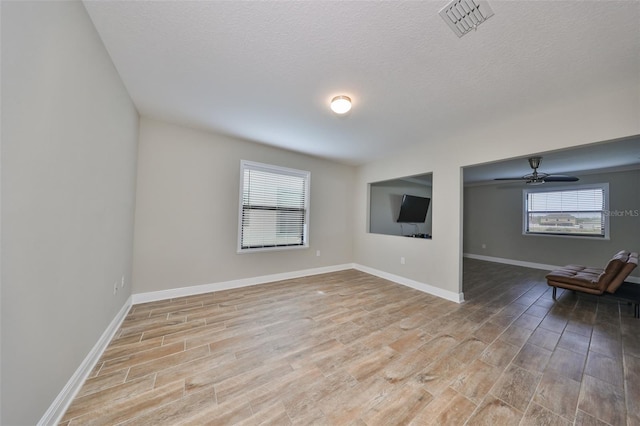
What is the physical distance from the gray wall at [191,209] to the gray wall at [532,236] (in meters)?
6.07

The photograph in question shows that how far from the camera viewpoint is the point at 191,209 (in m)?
3.26

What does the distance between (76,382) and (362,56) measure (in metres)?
3.13

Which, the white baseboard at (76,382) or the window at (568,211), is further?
the window at (568,211)

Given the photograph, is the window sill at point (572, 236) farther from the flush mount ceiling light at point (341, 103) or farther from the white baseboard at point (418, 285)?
the flush mount ceiling light at point (341, 103)

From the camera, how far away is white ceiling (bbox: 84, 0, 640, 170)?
4.53 ft

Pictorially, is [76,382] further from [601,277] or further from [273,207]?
[601,277]

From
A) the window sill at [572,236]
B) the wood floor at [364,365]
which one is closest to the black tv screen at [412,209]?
the wood floor at [364,365]

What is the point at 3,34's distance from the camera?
85cm

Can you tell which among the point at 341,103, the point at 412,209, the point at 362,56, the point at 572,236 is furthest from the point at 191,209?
the point at 572,236

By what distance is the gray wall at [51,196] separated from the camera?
0.93 meters

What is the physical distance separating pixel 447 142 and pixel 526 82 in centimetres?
144

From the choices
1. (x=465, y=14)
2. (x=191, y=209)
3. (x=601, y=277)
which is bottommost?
(x=601, y=277)

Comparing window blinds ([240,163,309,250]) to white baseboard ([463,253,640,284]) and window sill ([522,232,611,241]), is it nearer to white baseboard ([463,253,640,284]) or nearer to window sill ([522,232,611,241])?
white baseboard ([463,253,640,284])

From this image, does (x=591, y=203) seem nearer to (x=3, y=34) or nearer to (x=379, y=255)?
(x=379, y=255)
